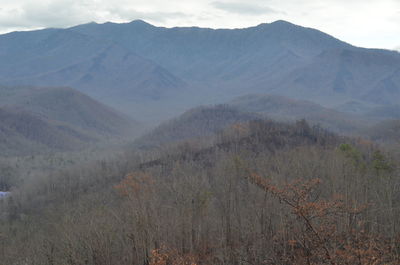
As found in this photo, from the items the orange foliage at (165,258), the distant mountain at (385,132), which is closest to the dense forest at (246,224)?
the orange foliage at (165,258)

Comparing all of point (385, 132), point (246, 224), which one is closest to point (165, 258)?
point (246, 224)

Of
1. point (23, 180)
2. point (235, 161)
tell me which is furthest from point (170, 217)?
point (23, 180)

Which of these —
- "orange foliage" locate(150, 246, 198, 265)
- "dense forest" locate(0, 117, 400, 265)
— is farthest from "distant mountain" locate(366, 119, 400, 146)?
"orange foliage" locate(150, 246, 198, 265)

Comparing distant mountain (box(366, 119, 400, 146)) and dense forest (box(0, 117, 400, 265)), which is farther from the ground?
dense forest (box(0, 117, 400, 265))

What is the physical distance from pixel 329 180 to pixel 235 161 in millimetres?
9778

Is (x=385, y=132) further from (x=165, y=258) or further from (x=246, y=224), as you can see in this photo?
(x=165, y=258)

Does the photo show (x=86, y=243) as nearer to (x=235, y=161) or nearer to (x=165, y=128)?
(x=235, y=161)

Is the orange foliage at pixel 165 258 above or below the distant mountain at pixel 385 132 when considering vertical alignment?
above

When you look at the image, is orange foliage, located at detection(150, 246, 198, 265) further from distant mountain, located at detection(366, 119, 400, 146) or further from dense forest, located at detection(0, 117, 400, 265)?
distant mountain, located at detection(366, 119, 400, 146)

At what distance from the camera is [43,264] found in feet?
95.1

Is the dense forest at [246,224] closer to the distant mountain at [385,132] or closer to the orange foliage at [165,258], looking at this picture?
the orange foliage at [165,258]

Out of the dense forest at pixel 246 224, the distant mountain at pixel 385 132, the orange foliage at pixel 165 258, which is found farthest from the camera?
the distant mountain at pixel 385 132

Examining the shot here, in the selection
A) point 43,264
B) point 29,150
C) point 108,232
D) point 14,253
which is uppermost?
point 108,232

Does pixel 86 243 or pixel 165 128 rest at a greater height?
pixel 86 243
